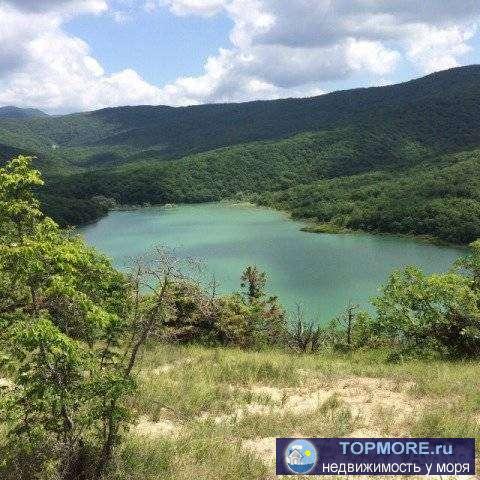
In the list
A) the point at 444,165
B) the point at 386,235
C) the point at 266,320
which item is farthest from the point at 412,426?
the point at 444,165

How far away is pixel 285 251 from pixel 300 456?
72576 millimetres

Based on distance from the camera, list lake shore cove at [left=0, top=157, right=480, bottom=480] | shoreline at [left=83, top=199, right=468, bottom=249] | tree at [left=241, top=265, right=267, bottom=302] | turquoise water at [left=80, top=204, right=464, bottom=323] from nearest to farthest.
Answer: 1. lake shore cove at [left=0, top=157, right=480, bottom=480]
2. tree at [left=241, top=265, right=267, bottom=302]
3. turquoise water at [left=80, top=204, right=464, bottom=323]
4. shoreline at [left=83, top=199, right=468, bottom=249]

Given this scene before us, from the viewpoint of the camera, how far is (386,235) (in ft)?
330

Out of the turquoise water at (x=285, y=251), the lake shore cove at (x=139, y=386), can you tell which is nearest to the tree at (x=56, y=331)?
the lake shore cove at (x=139, y=386)

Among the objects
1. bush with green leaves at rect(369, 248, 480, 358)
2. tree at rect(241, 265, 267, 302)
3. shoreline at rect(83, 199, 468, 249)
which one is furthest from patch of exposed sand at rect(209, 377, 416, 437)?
shoreline at rect(83, 199, 468, 249)

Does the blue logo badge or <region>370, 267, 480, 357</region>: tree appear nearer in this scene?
the blue logo badge

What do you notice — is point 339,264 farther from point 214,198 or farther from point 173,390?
point 214,198

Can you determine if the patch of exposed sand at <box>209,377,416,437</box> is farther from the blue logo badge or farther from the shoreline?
the shoreline

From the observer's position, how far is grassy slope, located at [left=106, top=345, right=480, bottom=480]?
843 cm

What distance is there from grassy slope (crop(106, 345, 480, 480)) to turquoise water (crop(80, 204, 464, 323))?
19.9 meters

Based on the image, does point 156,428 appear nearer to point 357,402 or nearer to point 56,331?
point 357,402

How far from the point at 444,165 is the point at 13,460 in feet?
529

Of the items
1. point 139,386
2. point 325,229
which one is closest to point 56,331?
point 139,386

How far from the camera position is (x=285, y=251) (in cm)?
8094
